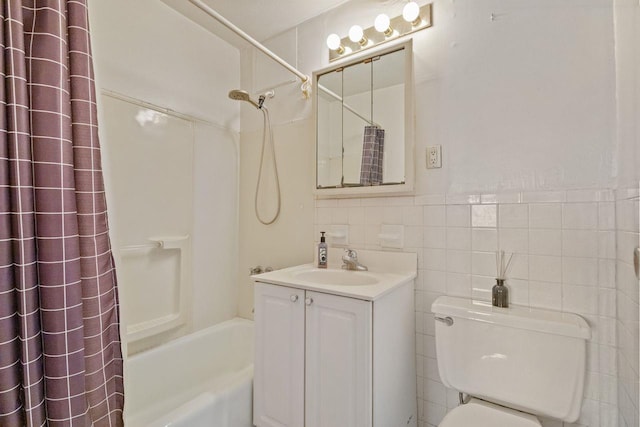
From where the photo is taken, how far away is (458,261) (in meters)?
1.29

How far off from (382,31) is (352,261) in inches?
46.1

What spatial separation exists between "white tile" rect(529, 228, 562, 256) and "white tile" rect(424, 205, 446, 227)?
13.0 inches

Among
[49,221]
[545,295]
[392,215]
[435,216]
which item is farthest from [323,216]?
[49,221]

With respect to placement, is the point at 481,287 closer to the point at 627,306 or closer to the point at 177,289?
the point at 627,306

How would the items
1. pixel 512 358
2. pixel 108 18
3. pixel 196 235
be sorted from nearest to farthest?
1. pixel 512 358
2. pixel 108 18
3. pixel 196 235

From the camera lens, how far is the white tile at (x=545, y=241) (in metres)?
1.09

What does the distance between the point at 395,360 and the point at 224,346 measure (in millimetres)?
1203

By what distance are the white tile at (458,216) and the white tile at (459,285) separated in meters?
0.22

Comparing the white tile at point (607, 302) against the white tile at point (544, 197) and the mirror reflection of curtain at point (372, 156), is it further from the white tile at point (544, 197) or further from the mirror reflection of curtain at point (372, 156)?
the mirror reflection of curtain at point (372, 156)

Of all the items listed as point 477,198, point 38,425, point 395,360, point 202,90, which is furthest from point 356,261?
point 202,90

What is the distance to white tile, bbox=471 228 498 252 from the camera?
3.97 feet

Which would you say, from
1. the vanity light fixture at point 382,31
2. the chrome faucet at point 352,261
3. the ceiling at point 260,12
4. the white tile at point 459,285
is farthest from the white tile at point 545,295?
the ceiling at point 260,12

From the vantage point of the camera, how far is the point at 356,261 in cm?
150

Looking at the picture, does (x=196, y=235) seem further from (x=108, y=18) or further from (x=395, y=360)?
(x=395, y=360)
